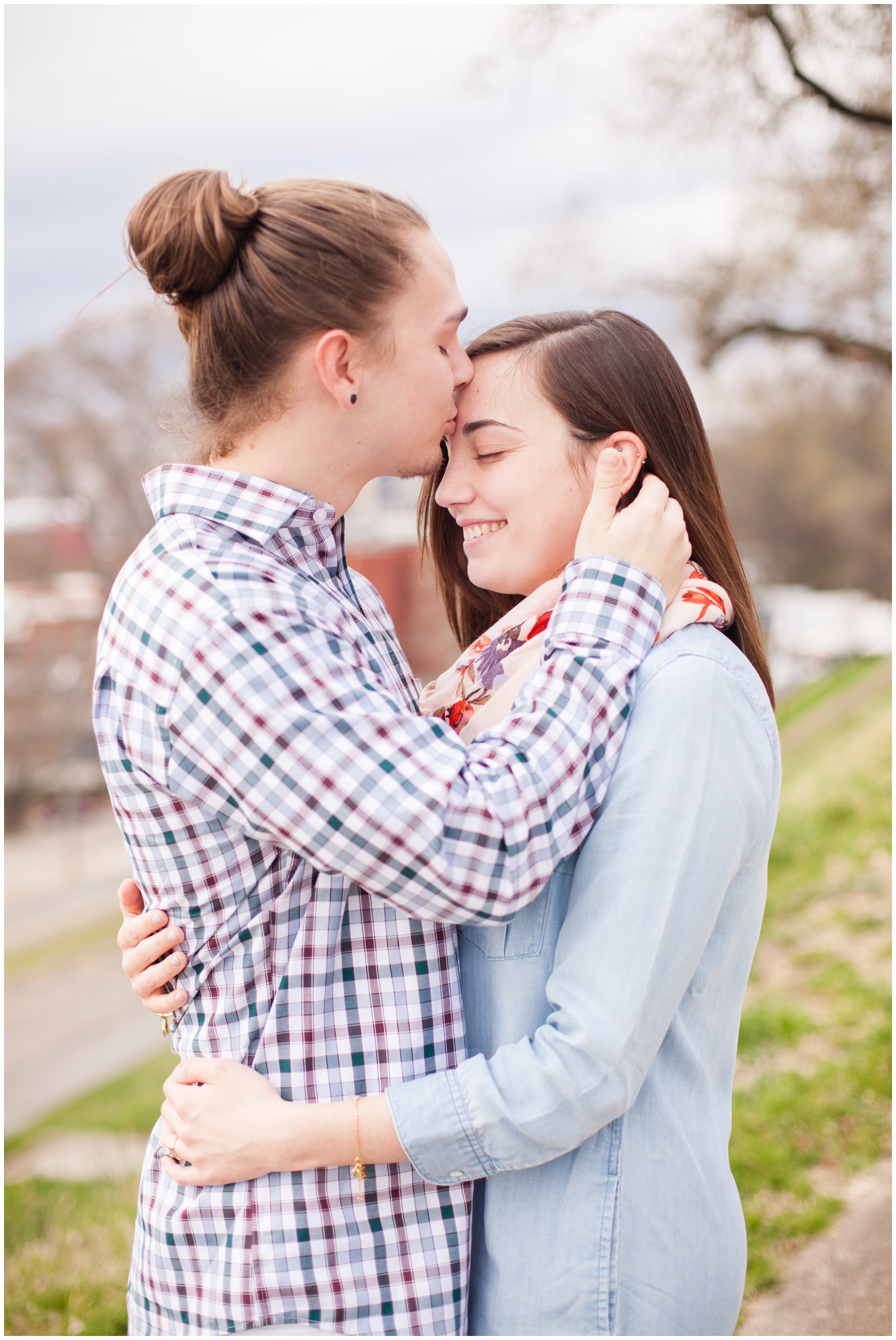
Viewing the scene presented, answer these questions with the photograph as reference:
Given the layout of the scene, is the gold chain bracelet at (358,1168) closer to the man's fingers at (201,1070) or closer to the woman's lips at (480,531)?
the man's fingers at (201,1070)

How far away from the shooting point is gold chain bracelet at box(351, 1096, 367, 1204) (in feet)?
4.69

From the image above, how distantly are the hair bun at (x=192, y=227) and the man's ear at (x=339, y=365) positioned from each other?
18 centimetres

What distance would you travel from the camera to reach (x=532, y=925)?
61.1 inches

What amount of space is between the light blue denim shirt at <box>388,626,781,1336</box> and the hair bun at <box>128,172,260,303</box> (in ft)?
2.75

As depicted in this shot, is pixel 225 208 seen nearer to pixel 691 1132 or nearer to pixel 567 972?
pixel 567 972

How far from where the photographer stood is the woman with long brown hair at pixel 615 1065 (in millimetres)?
1417

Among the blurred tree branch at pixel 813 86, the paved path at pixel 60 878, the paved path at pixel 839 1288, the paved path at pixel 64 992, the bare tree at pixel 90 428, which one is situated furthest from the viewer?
the bare tree at pixel 90 428

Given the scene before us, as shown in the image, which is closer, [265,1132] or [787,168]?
[265,1132]

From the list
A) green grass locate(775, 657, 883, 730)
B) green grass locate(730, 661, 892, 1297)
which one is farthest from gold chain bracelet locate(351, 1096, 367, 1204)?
green grass locate(775, 657, 883, 730)

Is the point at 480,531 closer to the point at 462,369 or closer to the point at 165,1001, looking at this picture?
the point at 462,369

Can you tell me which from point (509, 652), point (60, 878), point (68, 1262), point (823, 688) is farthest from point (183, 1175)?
point (60, 878)

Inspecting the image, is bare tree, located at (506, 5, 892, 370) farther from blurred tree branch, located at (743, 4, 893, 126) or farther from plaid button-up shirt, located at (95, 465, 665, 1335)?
plaid button-up shirt, located at (95, 465, 665, 1335)

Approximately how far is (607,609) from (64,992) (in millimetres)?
15243

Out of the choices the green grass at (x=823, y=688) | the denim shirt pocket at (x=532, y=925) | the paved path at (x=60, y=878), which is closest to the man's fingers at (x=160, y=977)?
the denim shirt pocket at (x=532, y=925)
